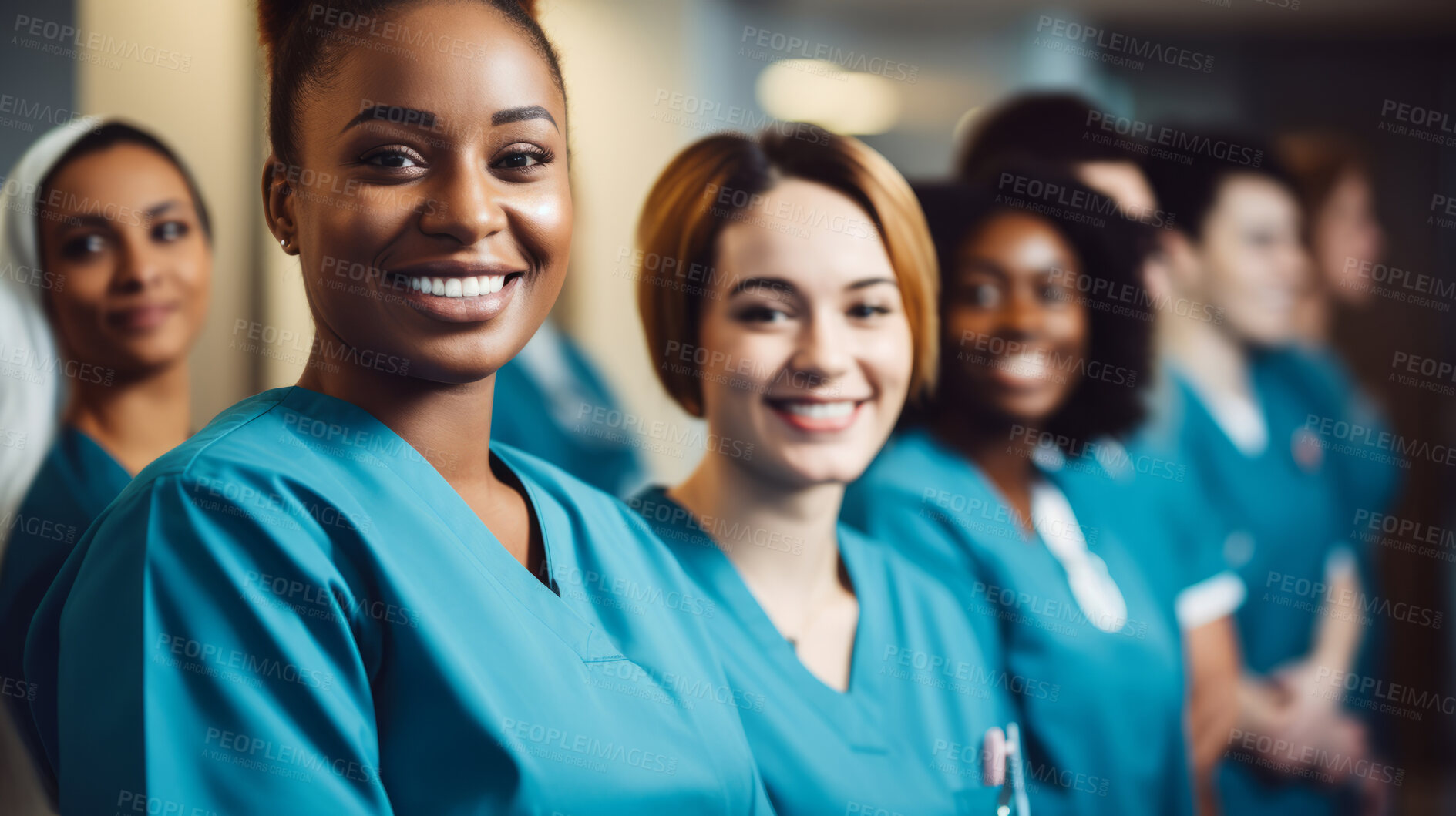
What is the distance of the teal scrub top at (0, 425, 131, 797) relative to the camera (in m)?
0.79

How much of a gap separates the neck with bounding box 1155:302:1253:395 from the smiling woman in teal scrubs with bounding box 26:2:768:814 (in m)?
1.13

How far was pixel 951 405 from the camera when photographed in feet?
3.98

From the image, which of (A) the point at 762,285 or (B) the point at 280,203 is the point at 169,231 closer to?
(B) the point at 280,203

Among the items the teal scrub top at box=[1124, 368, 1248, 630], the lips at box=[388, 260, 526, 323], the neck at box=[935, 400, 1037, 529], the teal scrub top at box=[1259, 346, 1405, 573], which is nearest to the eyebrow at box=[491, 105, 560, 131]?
the lips at box=[388, 260, 526, 323]

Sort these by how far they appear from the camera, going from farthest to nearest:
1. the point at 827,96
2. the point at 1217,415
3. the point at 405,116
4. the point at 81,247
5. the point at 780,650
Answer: the point at 1217,415 → the point at 827,96 → the point at 780,650 → the point at 81,247 → the point at 405,116

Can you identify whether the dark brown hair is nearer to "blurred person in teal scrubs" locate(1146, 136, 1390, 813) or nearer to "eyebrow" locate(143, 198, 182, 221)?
"eyebrow" locate(143, 198, 182, 221)

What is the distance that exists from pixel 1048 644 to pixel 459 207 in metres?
0.85

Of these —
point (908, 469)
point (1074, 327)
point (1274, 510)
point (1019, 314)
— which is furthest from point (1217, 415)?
point (908, 469)

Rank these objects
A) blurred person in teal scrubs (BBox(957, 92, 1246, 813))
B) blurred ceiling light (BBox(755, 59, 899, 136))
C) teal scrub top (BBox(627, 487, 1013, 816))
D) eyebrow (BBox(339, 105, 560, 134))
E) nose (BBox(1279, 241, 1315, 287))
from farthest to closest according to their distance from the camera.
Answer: nose (BBox(1279, 241, 1315, 287)) < blurred person in teal scrubs (BBox(957, 92, 1246, 813)) < blurred ceiling light (BBox(755, 59, 899, 136)) < teal scrub top (BBox(627, 487, 1013, 816)) < eyebrow (BBox(339, 105, 560, 134))

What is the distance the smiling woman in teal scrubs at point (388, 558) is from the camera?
0.60 metres

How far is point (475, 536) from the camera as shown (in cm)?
75

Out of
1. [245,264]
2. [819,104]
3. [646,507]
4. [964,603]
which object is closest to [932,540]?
[964,603]

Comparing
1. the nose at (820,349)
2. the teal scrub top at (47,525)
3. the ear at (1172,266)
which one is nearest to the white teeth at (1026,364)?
the ear at (1172,266)

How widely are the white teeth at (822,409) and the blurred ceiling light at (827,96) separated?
0.30 m
